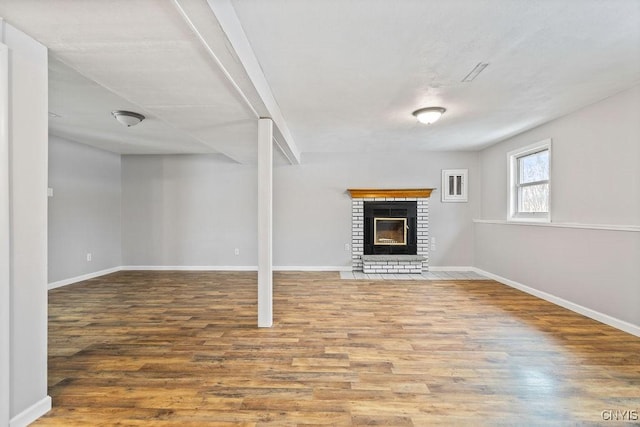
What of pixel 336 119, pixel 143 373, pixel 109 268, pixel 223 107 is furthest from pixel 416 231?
pixel 109 268

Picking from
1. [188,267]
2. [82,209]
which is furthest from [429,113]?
[82,209]

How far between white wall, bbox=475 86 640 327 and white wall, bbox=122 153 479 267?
154 cm

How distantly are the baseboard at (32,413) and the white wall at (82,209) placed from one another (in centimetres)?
369

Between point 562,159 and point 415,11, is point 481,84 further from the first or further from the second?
point 562,159

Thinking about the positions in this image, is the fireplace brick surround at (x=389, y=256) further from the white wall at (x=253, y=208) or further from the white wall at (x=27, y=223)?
the white wall at (x=27, y=223)

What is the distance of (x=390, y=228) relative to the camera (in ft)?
19.4

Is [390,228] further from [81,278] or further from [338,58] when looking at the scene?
[81,278]

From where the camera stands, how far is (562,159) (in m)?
3.69

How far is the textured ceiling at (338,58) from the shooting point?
166 cm

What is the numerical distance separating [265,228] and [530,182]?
4011mm

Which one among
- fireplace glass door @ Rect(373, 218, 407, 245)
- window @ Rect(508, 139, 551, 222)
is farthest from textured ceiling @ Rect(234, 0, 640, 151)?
fireplace glass door @ Rect(373, 218, 407, 245)

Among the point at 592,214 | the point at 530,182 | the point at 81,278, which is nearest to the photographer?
the point at 592,214

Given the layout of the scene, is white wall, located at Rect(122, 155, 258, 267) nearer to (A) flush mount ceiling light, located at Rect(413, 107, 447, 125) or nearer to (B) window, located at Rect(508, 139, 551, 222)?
(A) flush mount ceiling light, located at Rect(413, 107, 447, 125)

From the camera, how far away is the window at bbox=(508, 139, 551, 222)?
4.11m
